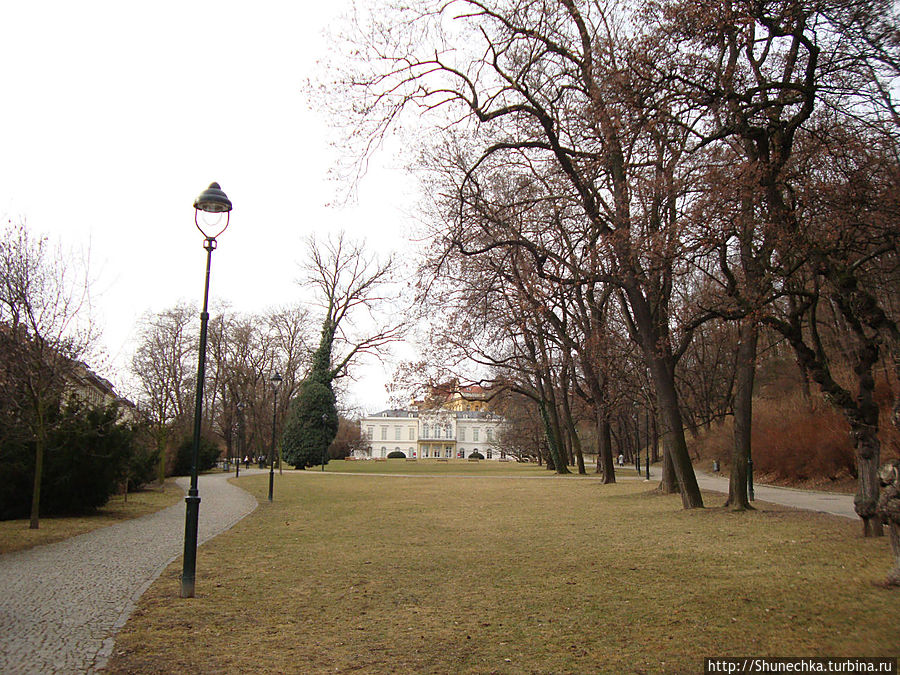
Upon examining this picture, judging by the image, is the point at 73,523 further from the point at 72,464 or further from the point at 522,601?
the point at 522,601

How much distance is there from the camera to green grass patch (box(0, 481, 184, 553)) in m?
12.2

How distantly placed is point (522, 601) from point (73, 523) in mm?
12599

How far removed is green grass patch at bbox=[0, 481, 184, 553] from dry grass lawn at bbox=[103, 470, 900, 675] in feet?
11.4

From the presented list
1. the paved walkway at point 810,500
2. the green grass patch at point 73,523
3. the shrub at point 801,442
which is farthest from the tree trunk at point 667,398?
the green grass patch at point 73,523

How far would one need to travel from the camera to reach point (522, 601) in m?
6.79

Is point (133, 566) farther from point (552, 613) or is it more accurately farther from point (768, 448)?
point (768, 448)

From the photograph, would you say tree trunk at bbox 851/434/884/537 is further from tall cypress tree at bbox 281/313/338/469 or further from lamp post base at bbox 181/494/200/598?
tall cypress tree at bbox 281/313/338/469

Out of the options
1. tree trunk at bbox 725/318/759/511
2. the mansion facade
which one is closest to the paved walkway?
tree trunk at bbox 725/318/759/511

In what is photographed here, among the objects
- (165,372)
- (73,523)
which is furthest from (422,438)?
(73,523)

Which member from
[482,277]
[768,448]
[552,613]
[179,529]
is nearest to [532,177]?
[482,277]

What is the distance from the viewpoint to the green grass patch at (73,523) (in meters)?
12.2

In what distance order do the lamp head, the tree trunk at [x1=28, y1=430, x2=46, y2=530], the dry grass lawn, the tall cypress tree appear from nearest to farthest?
the dry grass lawn < the lamp head < the tree trunk at [x1=28, y1=430, x2=46, y2=530] < the tall cypress tree

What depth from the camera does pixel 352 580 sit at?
8.11 meters

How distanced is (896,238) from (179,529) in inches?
555
